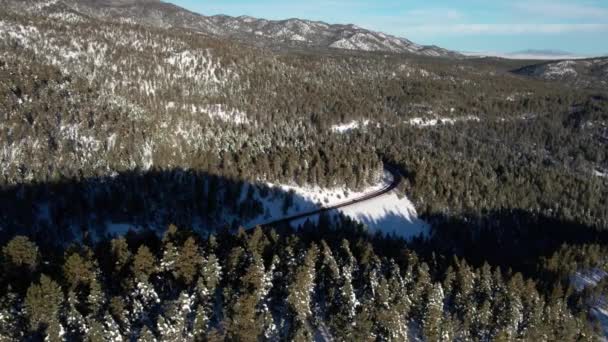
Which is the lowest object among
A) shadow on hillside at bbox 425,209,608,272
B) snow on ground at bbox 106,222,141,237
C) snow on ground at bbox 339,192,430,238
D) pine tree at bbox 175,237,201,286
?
shadow on hillside at bbox 425,209,608,272

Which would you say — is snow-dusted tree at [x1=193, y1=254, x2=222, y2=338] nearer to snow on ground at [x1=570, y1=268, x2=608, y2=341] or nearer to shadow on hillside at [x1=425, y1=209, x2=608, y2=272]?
snow on ground at [x1=570, y1=268, x2=608, y2=341]

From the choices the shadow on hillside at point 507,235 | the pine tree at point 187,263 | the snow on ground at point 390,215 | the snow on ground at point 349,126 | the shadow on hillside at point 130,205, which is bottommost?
the shadow on hillside at point 507,235

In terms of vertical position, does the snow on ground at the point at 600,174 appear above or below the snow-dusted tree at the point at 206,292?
below

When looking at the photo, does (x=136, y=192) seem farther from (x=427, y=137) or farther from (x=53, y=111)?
(x=427, y=137)

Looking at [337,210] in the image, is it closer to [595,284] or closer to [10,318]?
[595,284]

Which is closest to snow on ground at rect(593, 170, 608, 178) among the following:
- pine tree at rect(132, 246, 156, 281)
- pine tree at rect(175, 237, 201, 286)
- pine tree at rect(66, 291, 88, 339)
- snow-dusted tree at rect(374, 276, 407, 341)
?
snow-dusted tree at rect(374, 276, 407, 341)

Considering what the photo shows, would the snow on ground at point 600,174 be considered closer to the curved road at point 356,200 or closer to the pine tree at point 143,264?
the curved road at point 356,200

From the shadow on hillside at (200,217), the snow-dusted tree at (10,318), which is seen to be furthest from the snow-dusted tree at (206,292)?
the shadow on hillside at (200,217)

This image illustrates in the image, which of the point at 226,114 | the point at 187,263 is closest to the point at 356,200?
the point at 187,263
